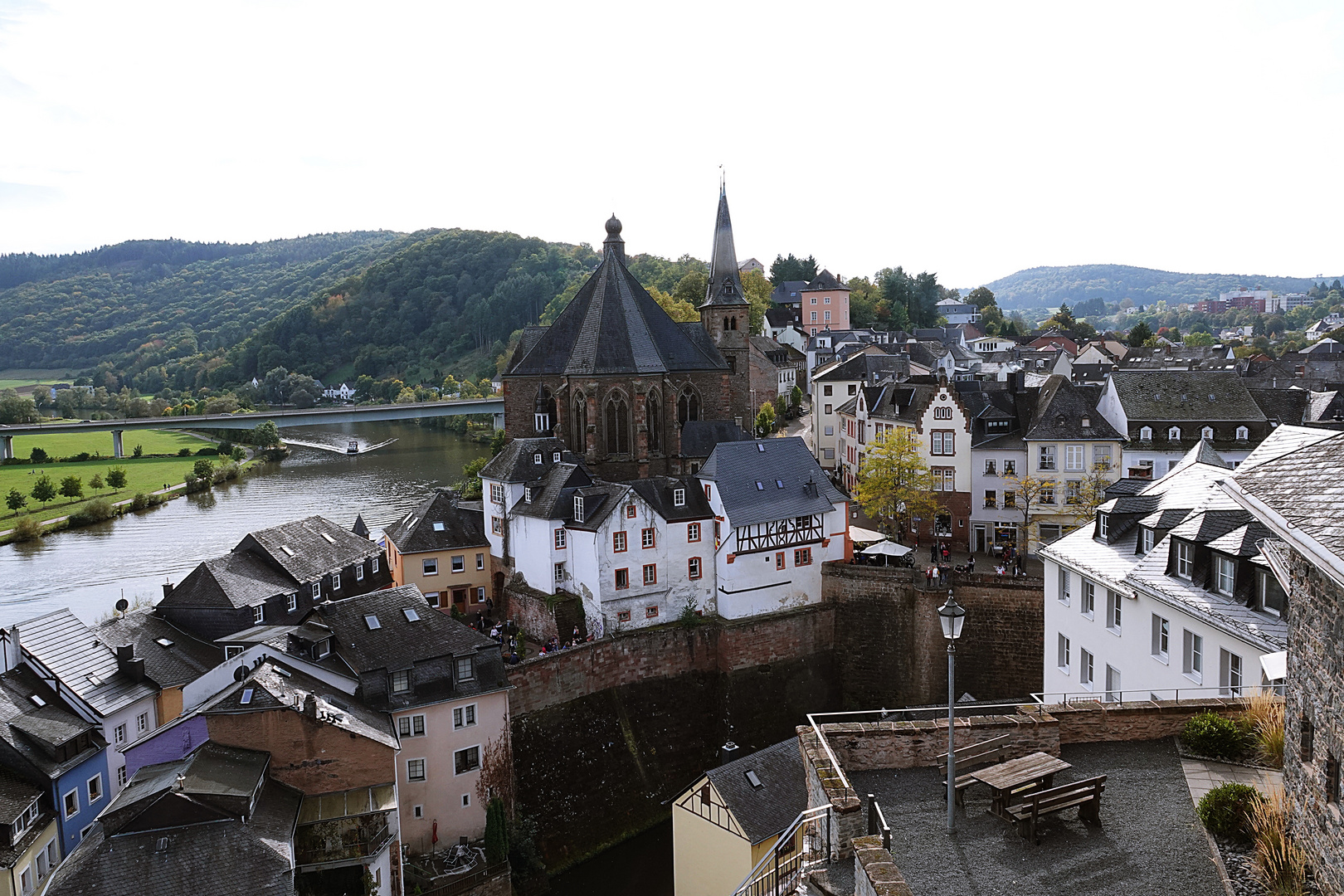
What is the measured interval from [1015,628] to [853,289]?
93.9 m

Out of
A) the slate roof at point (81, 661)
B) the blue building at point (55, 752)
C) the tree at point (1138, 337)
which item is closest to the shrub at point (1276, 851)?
the blue building at point (55, 752)

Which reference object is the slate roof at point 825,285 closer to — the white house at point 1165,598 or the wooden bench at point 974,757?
the white house at point 1165,598

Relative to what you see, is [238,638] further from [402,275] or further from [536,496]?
[402,275]

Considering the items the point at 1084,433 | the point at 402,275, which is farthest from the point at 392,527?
the point at 402,275

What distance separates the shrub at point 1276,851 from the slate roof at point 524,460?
34.6 meters

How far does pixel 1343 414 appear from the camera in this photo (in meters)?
47.1

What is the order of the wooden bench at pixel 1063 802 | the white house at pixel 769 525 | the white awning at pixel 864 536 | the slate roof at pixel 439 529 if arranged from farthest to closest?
the white awning at pixel 864 536 < the slate roof at pixel 439 529 < the white house at pixel 769 525 < the wooden bench at pixel 1063 802

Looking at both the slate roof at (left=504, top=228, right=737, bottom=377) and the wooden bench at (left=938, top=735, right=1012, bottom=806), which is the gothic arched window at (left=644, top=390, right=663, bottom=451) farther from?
the wooden bench at (left=938, top=735, right=1012, bottom=806)

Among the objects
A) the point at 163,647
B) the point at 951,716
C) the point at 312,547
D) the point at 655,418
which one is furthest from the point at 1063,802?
the point at 655,418

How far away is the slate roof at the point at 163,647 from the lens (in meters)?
31.5

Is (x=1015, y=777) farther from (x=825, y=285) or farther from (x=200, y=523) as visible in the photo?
(x=825, y=285)

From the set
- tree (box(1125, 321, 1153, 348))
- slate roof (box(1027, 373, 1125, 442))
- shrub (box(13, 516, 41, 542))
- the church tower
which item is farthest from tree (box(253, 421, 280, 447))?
tree (box(1125, 321, 1153, 348))

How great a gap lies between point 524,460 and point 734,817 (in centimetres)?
2146

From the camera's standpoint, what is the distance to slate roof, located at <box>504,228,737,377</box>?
4988cm
